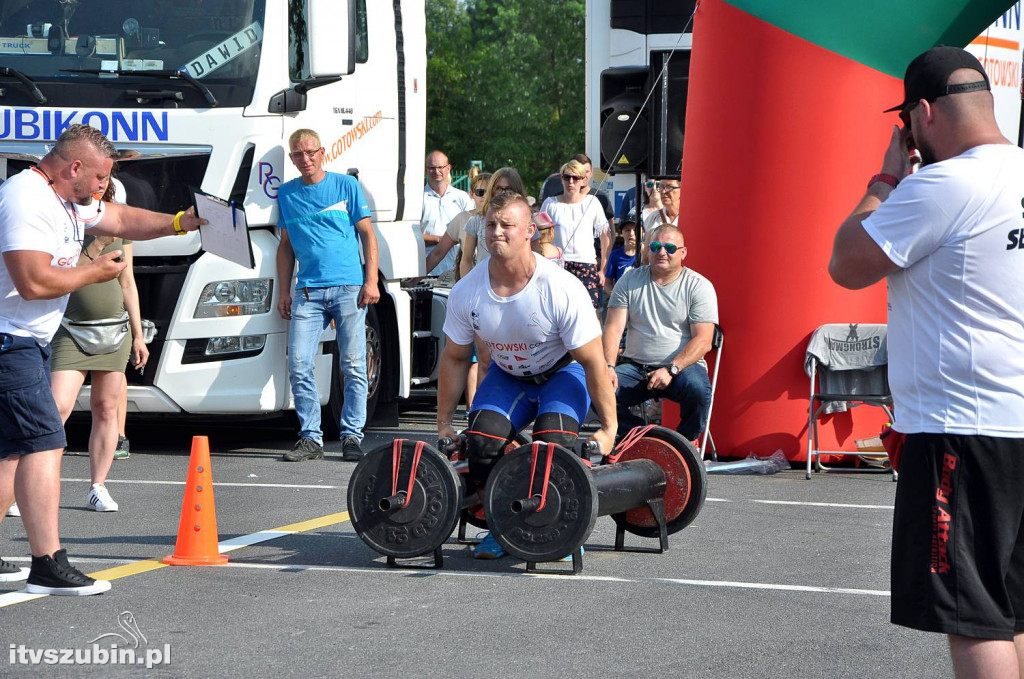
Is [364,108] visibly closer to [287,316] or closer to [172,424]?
[287,316]

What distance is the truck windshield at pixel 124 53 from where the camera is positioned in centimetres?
955

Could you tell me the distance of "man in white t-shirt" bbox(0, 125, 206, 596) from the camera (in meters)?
5.74

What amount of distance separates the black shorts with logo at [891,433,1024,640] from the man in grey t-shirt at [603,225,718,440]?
19.9ft

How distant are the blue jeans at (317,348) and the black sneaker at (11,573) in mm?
3944

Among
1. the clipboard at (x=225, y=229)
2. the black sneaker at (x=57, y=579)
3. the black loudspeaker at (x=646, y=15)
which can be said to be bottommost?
the black sneaker at (x=57, y=579)

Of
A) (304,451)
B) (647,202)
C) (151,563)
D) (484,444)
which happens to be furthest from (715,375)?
(647,202)

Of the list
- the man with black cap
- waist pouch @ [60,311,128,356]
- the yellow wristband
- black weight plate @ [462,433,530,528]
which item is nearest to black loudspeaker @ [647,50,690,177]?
waist pouch @ [60,311,128,356]

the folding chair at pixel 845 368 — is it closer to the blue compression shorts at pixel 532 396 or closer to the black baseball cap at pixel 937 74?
the blue compression shorts at pixel 532 396

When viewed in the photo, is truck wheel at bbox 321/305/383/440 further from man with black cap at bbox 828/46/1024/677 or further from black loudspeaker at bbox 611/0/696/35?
man with black cap at bbox 828/46/1024/677

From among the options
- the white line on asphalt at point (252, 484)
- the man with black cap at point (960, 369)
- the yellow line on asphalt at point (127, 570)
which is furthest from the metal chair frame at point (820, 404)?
the man with black cap at point (960, 369)

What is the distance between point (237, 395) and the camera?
9.89 m

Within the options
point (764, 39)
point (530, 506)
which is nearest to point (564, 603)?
point (530, 506)

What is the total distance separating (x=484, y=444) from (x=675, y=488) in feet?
3.24

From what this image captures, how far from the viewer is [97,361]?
799 cm
